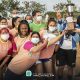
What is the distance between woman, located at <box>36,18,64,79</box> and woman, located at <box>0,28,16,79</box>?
696 millimetres

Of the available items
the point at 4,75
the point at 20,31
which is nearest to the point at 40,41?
the point at 20,31

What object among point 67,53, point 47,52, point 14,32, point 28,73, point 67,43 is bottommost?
point 28,73

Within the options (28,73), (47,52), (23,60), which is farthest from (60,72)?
(23,60)

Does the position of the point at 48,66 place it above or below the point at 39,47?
below

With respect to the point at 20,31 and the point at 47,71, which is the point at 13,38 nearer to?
the point at 20,31

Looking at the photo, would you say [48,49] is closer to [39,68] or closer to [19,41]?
[39,68]

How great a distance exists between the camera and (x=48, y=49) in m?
7.86

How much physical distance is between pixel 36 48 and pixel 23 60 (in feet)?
1.23

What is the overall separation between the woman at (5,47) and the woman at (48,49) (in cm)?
70

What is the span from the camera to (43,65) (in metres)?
8.02

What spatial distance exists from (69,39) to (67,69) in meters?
0.75

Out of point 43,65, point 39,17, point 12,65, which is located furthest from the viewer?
point 39,17

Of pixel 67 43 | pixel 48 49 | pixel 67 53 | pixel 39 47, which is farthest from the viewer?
pixel 67 53

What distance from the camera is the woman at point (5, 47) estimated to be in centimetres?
773
